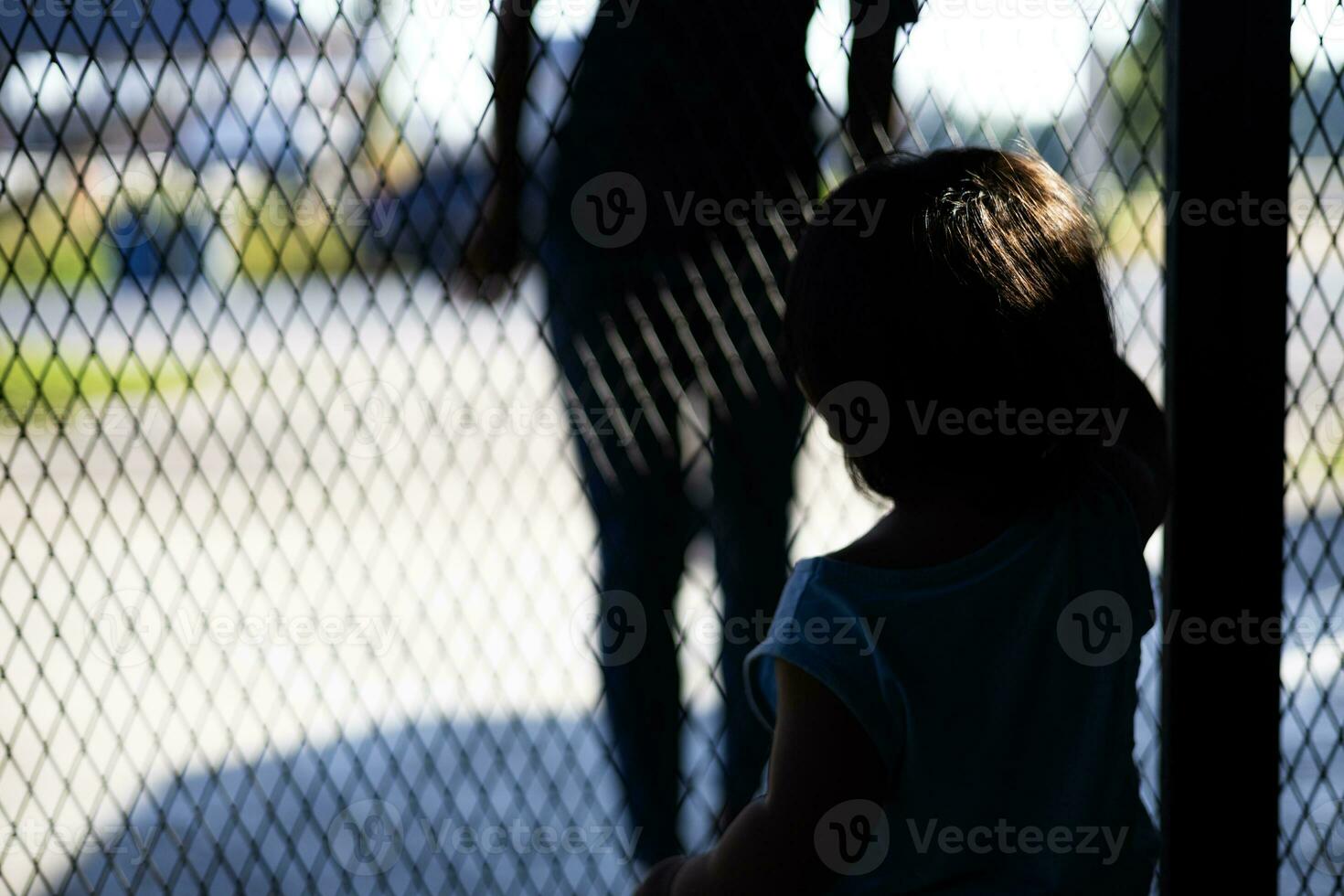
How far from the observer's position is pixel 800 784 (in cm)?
67

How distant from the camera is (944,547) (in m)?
0.72

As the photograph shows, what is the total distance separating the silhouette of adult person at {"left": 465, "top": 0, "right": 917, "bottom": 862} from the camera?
3.26 ft

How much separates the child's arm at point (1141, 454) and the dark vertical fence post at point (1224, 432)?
0.02 m

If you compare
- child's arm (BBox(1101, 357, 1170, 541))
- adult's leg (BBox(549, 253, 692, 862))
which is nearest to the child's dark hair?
child's arm (BBox(1101, 357, 1170, 541))

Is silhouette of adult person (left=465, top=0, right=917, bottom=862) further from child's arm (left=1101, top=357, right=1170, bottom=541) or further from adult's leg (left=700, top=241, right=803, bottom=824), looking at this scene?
child's arm (left=1101, top=357, right=1170, bottom=541)

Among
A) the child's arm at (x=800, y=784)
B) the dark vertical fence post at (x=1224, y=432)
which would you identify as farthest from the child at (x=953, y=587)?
the dark vertical fence post at (x=1224, y=432)

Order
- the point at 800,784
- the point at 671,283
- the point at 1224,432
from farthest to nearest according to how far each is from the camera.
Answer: the point at 671,283 < the point at 1224,432 < the point at 800,784

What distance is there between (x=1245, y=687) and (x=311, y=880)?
2.83ft

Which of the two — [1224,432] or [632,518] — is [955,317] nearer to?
[1224,432]

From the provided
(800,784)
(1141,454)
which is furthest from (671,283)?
(800,784)

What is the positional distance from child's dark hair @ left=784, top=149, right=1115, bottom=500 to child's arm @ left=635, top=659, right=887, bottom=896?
0.15 meters

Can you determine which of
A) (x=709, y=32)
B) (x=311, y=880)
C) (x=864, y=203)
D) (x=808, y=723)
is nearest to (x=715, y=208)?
(x=709, y=32)

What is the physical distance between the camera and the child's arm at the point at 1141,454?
0.83m

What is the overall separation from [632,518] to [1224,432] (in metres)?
0.56
